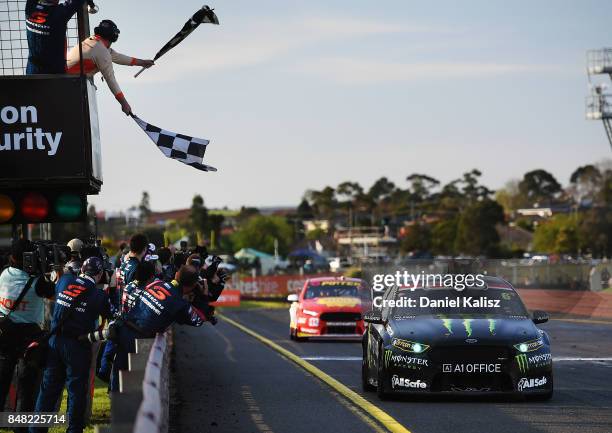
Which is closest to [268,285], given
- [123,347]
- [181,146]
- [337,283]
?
[337,283]

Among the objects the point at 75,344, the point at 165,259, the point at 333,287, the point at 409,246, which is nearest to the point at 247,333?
the point at 333,287

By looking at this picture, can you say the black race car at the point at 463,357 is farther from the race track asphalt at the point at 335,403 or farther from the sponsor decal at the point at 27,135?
the sponsor decal at the point at 27,135

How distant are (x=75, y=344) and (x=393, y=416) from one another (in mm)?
3657

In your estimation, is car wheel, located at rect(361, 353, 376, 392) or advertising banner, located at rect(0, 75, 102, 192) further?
car wheel, located at rect(361, 353, 376, 392)

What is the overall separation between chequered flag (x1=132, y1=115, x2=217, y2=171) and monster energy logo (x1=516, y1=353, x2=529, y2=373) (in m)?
4.36

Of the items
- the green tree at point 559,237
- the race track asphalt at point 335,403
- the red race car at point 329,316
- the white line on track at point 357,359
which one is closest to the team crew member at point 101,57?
the race track asphalt at point 335,403

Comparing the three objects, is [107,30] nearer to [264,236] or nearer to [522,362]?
[522,362]

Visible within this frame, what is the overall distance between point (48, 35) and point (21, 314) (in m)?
2.38

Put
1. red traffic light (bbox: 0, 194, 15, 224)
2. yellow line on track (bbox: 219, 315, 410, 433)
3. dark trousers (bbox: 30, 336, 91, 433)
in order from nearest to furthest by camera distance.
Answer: red traffic light (bbox: 0, 194, 15, 224) → dark trousers (bbox: 30, 336, 91, 433) → yellow line on track (bbox: 219, 315, 410, 433)

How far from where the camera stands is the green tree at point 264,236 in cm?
A: 18688

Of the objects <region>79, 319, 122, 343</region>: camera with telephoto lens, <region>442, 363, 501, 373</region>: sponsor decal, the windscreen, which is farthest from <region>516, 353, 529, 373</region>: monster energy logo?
the windscreen

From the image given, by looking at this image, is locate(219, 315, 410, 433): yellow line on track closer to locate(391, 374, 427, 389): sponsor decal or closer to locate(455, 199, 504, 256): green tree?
locate(391, 374, 427, 389): sponsor decal

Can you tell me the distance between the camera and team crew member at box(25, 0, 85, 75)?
10.2 meters

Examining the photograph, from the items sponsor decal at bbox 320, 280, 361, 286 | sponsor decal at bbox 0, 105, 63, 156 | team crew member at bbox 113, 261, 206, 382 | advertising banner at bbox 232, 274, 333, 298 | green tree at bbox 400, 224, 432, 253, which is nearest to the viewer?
sponsor decal at bbox 0, 105, 63, 156
